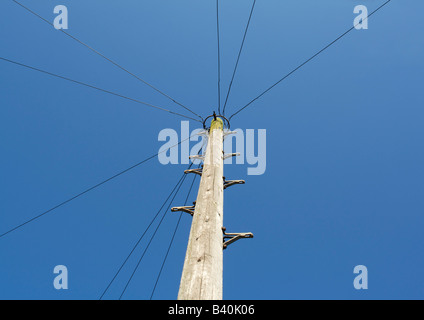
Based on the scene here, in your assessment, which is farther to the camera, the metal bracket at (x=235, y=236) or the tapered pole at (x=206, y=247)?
the metal bracket at (x=235, y=236)

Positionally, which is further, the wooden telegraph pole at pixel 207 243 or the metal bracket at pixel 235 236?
the metal bracket at pixel 235 236

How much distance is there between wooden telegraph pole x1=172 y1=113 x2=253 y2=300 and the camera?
2.31 meters

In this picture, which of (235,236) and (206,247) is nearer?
(206,247)

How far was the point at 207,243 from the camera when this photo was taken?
8.95 ft

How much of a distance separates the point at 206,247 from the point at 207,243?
0.05 metres

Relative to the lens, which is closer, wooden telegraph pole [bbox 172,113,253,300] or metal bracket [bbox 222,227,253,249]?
wooden telegraph pole [bbox 172,113,253,300]

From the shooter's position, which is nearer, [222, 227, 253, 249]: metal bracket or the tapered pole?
the tapered pole

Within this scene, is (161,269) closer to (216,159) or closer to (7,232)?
(7,232)

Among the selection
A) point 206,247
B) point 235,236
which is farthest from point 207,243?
point 235,236

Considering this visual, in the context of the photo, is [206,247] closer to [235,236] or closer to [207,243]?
[207,243]

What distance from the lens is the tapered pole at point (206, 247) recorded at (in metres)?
2.30
